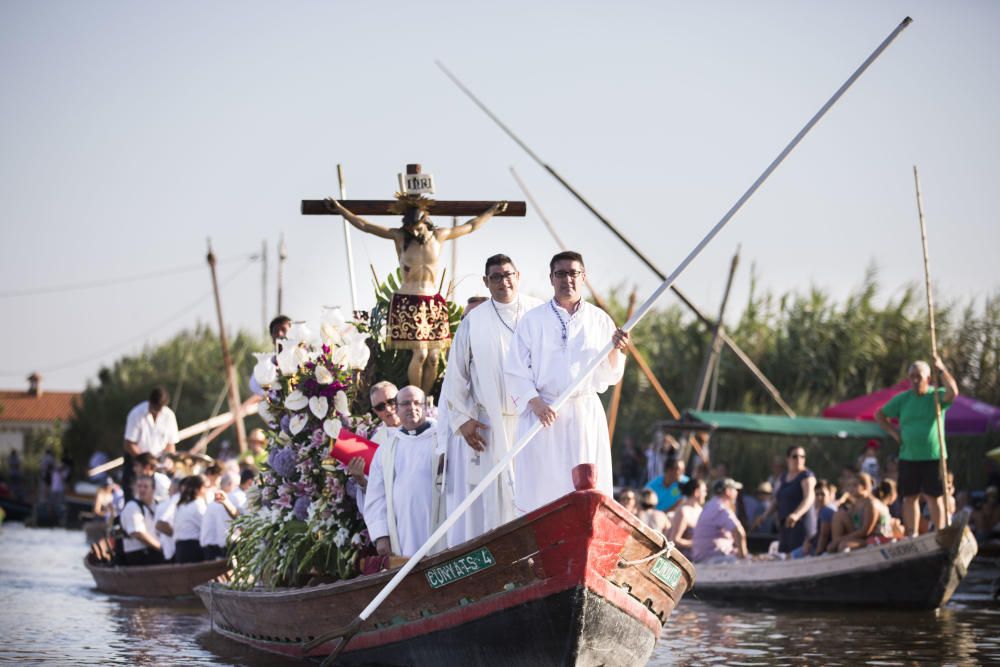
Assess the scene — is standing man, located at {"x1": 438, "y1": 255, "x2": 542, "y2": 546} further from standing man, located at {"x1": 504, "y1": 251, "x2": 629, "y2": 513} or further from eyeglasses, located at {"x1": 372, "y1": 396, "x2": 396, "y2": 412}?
eyeglasses, located at {"x1": 372, "y1": 396, "x2": 396, "y2": 412}

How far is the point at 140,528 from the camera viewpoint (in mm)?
17344

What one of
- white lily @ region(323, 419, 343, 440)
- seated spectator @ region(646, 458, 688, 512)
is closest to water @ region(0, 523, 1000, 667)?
white lily @ region(323, 419, 343, 440)

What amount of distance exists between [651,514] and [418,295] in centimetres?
596

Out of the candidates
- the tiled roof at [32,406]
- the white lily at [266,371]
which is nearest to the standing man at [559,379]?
the white lily at [266,371]

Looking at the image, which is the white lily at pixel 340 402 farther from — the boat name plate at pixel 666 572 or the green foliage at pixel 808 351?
the green foliage at pixel 808 351

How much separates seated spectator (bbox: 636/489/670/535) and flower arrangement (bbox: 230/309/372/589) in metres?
5.69

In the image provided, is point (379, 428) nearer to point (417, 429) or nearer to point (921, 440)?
point (417, 429)

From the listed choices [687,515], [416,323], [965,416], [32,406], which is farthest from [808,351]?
[32,406]

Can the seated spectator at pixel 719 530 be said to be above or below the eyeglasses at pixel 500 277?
below

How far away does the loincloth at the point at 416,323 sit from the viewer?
38.4 ft

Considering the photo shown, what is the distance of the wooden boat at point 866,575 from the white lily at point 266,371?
6310 mm

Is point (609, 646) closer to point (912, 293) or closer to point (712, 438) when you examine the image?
point (712, 438)

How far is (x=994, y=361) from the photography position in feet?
105

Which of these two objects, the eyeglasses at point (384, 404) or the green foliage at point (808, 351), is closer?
the eyeglasses at point (384, 404)
